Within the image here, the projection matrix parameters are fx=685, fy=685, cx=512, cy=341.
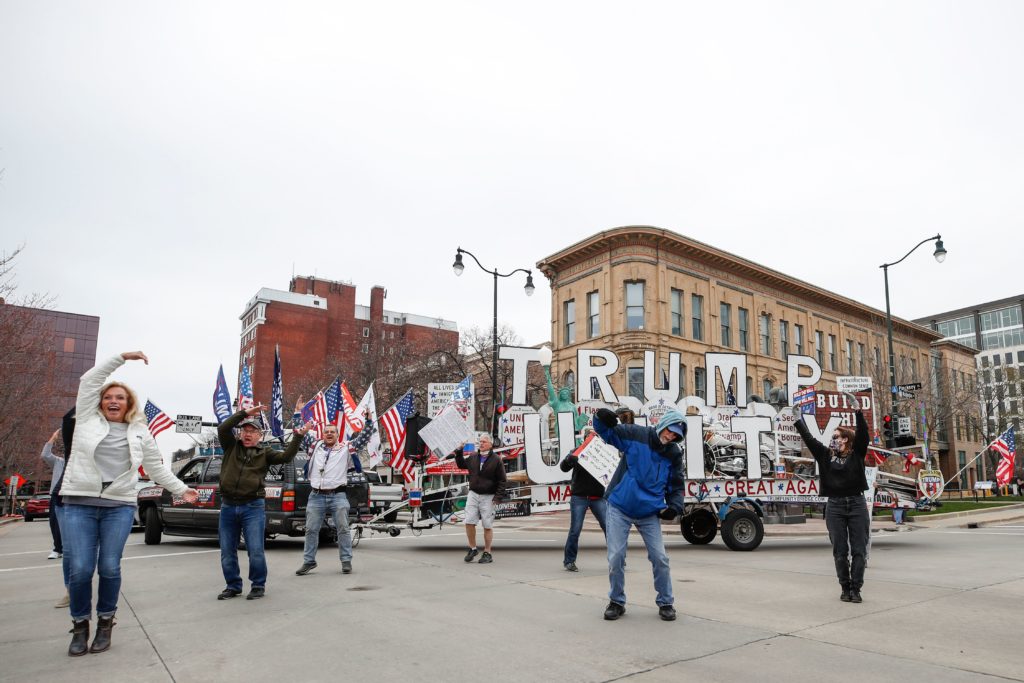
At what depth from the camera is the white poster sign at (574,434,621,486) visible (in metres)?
8.30

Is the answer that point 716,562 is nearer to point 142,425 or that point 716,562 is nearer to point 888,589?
point 888,589

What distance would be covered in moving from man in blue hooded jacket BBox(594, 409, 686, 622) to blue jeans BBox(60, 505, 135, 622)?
4.02 m

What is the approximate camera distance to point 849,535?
7.30m

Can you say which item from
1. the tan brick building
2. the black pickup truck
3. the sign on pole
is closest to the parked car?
the sign on pole

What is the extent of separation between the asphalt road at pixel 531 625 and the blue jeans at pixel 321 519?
1.02 feet

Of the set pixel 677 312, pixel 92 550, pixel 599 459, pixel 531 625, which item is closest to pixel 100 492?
pixel 92 550

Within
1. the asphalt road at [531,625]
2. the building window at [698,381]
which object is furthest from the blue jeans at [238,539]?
the building window at [698,381]

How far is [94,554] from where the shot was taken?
17.1 ft

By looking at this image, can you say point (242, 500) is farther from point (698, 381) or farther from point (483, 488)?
point (698, 381)

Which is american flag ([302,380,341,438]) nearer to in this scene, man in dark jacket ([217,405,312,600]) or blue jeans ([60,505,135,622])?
man in dark jacket ([217,405,312,600])

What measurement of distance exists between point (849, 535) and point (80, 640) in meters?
7.17

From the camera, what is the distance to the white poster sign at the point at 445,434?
1267 centimetres

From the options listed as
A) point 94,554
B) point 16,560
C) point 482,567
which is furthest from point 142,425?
point 16,560

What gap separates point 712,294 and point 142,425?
33895 millimetres
